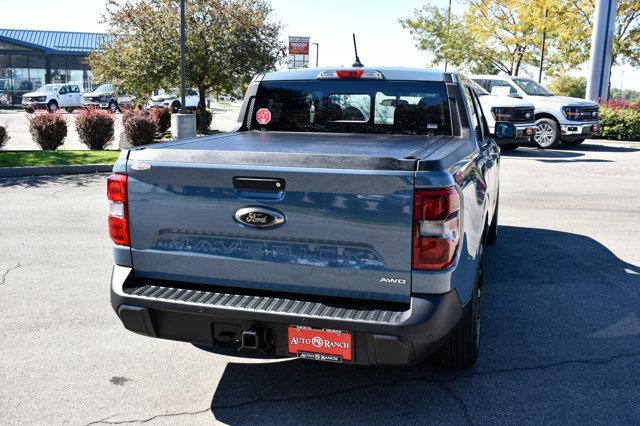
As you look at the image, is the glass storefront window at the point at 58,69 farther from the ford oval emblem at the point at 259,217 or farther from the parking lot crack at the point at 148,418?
the ford oval emblem at the point at 259,217

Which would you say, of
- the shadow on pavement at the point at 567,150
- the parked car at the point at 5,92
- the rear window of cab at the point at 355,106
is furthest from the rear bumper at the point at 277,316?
the parked car at the point at 5,92

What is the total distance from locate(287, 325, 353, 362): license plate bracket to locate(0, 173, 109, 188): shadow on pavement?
8.96 meters

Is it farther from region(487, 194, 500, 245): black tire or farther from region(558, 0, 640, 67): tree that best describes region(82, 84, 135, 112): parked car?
region(487, 194, 500, 245): black tire

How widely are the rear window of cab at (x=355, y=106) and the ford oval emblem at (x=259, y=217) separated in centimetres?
193

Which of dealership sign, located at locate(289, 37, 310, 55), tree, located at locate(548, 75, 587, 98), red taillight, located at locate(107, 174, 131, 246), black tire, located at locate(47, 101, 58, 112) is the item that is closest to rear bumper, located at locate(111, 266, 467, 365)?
red taillight, located at locate(107, 174, 131, 246)

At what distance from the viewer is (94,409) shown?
3.34 meters

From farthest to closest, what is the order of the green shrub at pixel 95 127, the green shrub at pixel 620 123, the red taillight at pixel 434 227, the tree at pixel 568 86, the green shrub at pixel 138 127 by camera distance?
the tree at pixel 568 86 < the green shrub at pixel 620 123 < the green shrub at pixel 95 127 < the green shrub at pixel 138 127 < the red taillight at pixel 434 227

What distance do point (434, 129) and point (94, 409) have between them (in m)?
2.90

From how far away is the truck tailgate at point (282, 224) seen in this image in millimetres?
2826

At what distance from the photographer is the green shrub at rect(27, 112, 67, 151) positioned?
1481cm

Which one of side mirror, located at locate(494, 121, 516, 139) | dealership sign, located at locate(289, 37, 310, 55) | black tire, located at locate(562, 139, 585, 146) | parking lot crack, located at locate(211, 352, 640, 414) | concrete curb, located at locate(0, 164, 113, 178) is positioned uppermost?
dealership sign, located at locate(289, 37, 310, 55)

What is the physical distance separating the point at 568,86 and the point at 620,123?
168 feet

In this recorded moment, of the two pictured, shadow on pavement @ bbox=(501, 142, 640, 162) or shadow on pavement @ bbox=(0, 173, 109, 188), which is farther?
shadow on pavement @ bbox=(501, 142, 640, 162)

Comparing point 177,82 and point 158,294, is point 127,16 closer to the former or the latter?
point 177,82
